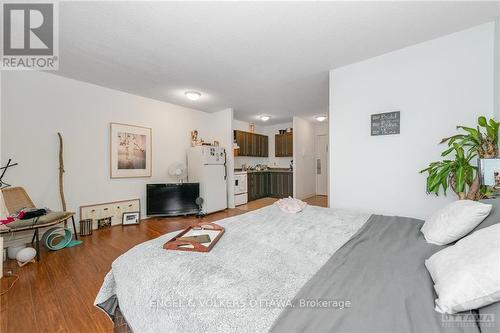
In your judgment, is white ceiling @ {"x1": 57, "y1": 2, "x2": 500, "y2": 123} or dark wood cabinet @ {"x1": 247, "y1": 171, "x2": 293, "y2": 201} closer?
white ceiling @ {"x1": 57, "y1": 2, "x2": 500, "y2": 123}

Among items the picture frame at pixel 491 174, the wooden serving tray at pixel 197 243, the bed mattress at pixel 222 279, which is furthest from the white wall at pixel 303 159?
the wooden serving tray at pixel 197 243

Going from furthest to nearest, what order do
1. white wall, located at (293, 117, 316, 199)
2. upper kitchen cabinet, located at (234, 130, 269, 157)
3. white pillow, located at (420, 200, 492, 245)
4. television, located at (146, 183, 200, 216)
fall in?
upper kitchen cabinet, located at (234, 130, 269, 157) < white wall, located at (293, 117, 316, 199) < television, located at (146, 183, 200, 216) < white pillow, located at (420, 200, 492, 245)

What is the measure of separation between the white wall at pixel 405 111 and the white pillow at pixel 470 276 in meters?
1.82

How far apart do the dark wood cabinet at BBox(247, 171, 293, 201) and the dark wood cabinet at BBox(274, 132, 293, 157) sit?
26.3 inches

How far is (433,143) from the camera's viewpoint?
225cm

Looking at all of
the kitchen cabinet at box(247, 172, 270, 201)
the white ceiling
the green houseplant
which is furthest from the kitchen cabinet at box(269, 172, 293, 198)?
the green houseplant

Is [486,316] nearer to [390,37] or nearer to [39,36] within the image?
[390,37]

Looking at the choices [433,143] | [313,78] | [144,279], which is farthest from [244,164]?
[144,279]

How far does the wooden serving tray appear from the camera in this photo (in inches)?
44.7

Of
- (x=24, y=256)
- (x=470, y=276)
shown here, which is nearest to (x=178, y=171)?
(x=24, y=256)

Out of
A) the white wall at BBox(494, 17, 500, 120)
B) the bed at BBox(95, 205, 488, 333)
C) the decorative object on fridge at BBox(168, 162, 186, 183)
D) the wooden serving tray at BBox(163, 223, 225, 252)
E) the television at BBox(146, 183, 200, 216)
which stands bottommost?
the television at BBox(146, 183, 200, 216)

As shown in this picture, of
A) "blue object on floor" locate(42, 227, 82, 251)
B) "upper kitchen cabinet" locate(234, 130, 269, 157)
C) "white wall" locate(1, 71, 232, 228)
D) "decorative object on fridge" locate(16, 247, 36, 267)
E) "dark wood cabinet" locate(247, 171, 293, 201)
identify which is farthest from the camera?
"dark wood cabinet" locate(247, 171, 293, 201)

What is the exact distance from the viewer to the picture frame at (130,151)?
363 cm

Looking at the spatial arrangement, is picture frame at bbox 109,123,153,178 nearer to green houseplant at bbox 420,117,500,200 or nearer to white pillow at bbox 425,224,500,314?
white pillow at bbox 425,224,500,314
